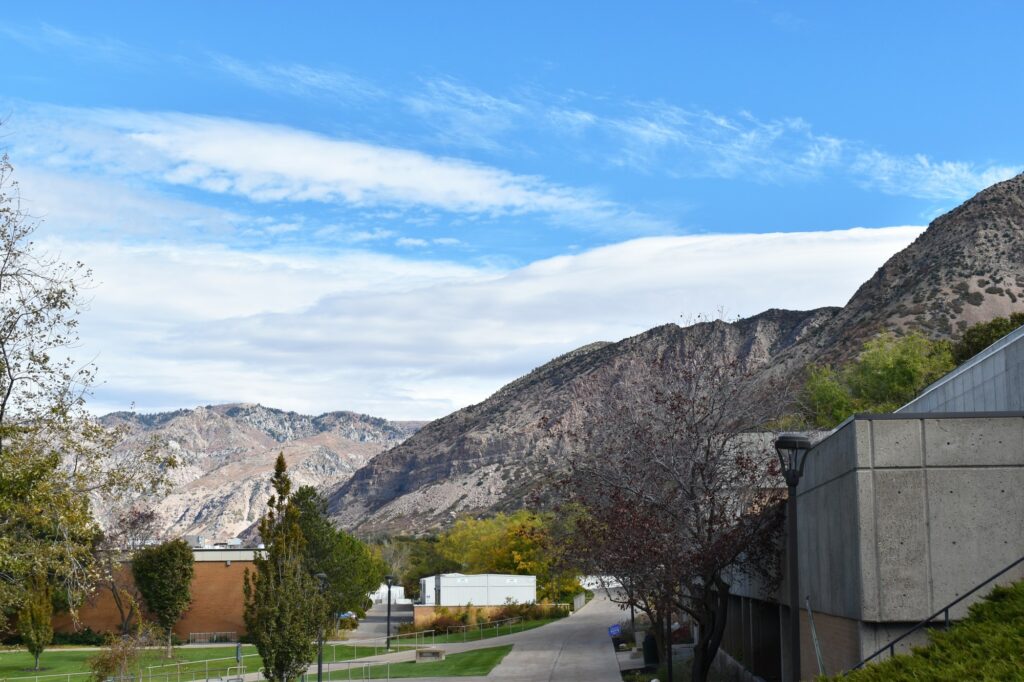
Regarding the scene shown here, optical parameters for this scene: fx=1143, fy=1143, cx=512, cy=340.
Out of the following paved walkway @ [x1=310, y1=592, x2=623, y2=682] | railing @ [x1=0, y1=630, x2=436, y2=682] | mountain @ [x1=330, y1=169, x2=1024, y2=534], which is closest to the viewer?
paved walkway @ [x1=310, y1=592, x2=623, y2=682]

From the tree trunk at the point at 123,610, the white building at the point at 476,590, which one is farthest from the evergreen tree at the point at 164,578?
the white building at the point at 476,590

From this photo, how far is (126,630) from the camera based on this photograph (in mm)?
69562

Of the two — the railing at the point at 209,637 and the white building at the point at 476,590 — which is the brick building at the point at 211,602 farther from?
the white building at the point at 476,590

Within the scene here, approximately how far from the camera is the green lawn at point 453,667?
4534 centimetres

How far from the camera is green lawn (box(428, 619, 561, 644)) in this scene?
222ft

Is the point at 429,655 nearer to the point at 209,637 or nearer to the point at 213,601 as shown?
the point at 209,637

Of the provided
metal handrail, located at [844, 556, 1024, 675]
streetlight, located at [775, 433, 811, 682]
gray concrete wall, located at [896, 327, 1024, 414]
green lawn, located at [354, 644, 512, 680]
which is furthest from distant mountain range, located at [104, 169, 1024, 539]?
metal handrail, located at [844, 556, 1024, 675]

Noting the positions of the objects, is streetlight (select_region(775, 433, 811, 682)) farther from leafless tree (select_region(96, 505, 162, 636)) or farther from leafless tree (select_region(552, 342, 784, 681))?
leafless tree (select_region(96, 505, 162, 636))

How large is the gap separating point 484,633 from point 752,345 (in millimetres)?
79016

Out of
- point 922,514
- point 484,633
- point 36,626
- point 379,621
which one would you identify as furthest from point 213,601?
point 922,514

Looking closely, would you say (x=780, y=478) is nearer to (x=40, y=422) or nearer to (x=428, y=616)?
(x=40, y=422)

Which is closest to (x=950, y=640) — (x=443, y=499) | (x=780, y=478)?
(x=780, y=478)

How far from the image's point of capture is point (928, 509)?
17.5m

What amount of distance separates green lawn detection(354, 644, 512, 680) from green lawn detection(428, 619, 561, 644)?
448 inches
